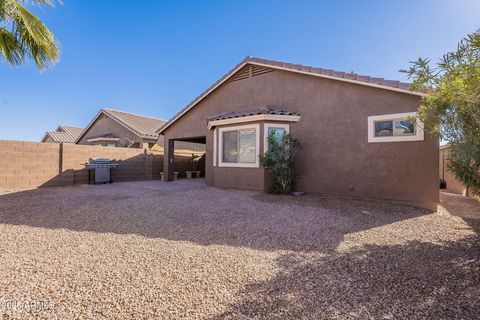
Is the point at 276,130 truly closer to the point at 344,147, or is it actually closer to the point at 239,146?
the point at 239,146

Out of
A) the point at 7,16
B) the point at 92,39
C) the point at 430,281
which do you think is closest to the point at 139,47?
the point at 92,39

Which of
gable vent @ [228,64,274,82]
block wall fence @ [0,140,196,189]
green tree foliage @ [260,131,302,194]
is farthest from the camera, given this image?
gable vent @ [228,64,274,82]

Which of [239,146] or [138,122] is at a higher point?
[138,122]

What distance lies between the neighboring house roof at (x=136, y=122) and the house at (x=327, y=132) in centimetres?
939

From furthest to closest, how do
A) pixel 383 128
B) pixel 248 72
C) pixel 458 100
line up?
pixel 248 72
pixel 383 128
pixel 458 100

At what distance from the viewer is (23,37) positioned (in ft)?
23.2

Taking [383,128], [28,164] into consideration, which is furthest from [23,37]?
[383,128]

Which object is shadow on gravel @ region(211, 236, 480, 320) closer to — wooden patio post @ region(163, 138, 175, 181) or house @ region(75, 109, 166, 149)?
wooden patio post @ region(163, 138, 175, 181)

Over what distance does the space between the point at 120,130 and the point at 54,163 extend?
32.6ft

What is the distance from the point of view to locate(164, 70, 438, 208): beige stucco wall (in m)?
8.08

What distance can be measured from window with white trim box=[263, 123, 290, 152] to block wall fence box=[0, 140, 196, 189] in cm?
976

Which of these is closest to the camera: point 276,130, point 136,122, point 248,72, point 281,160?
point 281,160

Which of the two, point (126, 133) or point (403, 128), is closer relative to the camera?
point (403, 128)

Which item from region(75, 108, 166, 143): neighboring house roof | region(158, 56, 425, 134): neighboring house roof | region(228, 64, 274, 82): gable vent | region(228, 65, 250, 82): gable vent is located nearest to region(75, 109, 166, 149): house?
region(75, 108, 166, 143): neighboring house roof
